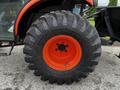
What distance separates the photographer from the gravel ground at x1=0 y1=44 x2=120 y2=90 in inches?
175

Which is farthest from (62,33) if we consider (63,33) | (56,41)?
(56,41)

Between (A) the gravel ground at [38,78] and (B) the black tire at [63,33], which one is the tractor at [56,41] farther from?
(A) the gravel ground at [38,78]

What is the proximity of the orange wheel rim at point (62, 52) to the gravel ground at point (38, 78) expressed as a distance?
0.31 m

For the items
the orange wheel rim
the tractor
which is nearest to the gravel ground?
the tractor

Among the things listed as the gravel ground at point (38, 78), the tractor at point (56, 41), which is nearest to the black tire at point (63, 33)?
the tractor at point (56, 41)

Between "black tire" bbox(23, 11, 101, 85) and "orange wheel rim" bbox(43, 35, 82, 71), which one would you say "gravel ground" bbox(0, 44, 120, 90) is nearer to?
"black tire" bbox(23, 11, 101, 85)

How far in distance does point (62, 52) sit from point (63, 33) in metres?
0.37

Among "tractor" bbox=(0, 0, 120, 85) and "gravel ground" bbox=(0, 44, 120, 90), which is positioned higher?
"tractor" bbox=(0, 0, 120, 85)

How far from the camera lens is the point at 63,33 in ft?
14.5

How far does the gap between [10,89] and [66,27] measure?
3.94 ft

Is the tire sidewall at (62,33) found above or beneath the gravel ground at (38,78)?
above

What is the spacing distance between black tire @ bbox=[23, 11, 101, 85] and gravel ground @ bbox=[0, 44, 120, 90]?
15cm

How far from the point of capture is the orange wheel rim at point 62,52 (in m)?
4.48

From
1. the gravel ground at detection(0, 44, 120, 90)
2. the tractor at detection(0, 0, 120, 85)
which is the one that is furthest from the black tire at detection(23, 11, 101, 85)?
the gravel ground at detection(0, 44, 120, 90)
